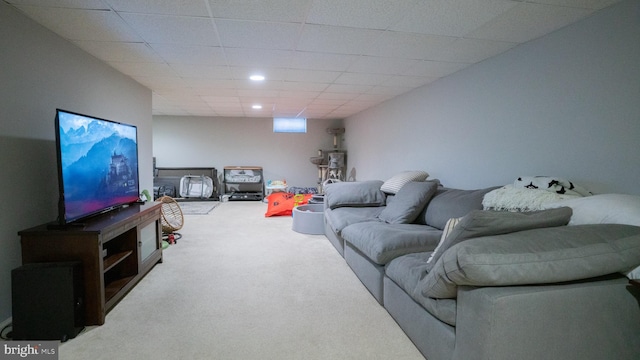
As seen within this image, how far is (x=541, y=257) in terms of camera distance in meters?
1.21

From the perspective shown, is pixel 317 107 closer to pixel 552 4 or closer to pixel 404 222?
pixel 404 222

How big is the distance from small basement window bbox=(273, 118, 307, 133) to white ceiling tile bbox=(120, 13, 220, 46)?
541cm

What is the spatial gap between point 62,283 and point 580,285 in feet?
8.92

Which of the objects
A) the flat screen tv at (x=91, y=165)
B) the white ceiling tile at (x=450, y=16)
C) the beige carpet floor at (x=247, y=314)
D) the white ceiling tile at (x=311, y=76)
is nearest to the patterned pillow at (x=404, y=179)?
the beige carpet floor at (x=247, y=314)

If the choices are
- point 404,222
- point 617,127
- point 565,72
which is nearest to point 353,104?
point 404,222

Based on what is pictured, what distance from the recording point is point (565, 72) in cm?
217

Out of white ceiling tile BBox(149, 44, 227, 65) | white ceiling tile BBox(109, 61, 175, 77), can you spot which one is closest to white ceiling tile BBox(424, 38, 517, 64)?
white ceiling tile BBox(149, 44, 227, 65)

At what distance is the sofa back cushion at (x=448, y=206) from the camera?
2.54 m

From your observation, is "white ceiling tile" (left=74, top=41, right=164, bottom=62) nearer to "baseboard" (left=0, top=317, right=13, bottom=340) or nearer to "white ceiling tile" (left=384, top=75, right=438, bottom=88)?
"baseboard" (left=0, top=317, right=13, bottom=340)

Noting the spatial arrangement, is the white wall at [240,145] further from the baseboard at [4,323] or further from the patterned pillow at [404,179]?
the baseboard at [4,323]

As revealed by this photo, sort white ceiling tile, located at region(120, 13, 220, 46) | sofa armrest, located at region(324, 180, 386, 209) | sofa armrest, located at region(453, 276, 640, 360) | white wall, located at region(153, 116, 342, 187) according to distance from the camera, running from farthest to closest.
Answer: white wall, located at region(153, 116, 342, 187) < sofa armrest, located at region(324, 180, 386, 209) < white ceiling tile, located at region(120, 13, 220, 46) < sofa armrest, located at region(453, 276, 640, 360)

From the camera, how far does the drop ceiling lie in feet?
6.23

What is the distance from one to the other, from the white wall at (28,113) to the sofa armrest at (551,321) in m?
2.79

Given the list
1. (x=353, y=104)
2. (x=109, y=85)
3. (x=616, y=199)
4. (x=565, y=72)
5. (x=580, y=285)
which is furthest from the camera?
(x=353, y=104)
